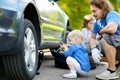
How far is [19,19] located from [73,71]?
1.22 metres

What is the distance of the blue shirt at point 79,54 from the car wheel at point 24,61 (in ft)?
1.77

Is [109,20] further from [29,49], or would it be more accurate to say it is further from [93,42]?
[29,49]

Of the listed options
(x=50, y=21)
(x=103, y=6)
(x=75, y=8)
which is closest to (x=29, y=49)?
(x=103, y=6)

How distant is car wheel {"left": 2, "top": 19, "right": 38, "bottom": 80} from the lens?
11.8 feet

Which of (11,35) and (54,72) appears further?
(54,72)

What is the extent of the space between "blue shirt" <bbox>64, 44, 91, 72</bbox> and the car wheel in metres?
0.54

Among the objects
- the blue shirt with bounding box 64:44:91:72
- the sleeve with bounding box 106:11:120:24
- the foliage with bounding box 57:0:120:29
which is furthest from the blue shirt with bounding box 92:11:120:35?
the foliage with bounding box 57:0:120:29

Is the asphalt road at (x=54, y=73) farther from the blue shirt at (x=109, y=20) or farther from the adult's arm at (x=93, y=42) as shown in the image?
the blue shirt at (x=109, y=20)

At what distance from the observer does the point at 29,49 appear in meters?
4.09

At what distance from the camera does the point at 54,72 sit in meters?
5.00

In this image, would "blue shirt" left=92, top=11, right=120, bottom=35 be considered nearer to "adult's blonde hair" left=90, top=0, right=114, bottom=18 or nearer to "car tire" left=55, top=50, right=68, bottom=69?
"adult's blonde hair" left=90, top=0, right=114, bottom=18

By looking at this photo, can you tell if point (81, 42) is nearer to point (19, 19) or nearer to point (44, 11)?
point (44, 11)

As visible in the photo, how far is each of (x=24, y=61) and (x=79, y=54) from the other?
1.03 meters

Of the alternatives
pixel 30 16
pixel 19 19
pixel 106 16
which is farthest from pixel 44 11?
pixel 19 19
